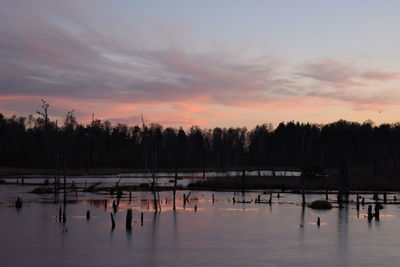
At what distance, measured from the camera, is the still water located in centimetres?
3039

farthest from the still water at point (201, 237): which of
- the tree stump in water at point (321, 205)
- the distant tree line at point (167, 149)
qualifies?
the distant tree line at point (167, 149)

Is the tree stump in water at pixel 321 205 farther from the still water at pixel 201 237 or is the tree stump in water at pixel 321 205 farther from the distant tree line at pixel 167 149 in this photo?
the distant tree line at pixel 167 149

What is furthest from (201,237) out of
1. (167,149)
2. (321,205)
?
(167,149)

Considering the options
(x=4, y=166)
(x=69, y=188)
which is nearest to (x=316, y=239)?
(x=69, y=188)

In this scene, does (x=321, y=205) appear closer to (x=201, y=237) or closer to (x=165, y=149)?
(x=201, y=237)

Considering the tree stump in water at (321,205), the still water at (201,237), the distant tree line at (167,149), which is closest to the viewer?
the still water at (201,237)

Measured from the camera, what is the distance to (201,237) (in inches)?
1540

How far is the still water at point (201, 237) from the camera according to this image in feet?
99.7

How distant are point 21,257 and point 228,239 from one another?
14397mm

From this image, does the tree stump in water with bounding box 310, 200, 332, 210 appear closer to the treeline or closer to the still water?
the still water

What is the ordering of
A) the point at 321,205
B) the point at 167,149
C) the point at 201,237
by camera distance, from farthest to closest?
the point at 167,149
the point at 321,205
the point at 201,237

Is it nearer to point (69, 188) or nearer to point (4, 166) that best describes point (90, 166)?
point (4, 166)

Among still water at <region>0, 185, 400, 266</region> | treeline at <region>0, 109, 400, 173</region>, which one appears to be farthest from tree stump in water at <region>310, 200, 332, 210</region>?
treeline at <region>0, 109, 400, 173</region>

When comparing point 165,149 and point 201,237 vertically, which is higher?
point 165,149
